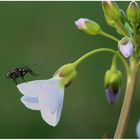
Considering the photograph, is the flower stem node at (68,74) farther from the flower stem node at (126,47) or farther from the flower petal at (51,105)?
the flower stem node at (126,47)

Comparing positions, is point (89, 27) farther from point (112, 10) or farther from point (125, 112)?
point (125, 112)

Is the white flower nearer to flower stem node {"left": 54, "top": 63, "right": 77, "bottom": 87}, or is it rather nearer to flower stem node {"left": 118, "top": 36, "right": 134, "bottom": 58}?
flower stem node {"left": 54, "top": 63, "right": 77, "bottom": 87}

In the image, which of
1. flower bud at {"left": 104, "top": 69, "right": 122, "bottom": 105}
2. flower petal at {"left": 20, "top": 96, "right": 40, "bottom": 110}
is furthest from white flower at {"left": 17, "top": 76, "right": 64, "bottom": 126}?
flower bud at {"left": 104, "top": 69, "right": 122, "bottom": 105}

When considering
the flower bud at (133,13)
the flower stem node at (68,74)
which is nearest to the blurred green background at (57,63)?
the flower stem node at (68,74)

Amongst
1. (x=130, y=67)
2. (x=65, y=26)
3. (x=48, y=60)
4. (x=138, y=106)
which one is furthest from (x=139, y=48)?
(x=65, y=26)

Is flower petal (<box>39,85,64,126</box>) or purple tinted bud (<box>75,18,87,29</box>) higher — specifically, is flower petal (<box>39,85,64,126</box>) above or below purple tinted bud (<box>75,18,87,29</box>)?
below

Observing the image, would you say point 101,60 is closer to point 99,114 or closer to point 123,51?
point 99,114
